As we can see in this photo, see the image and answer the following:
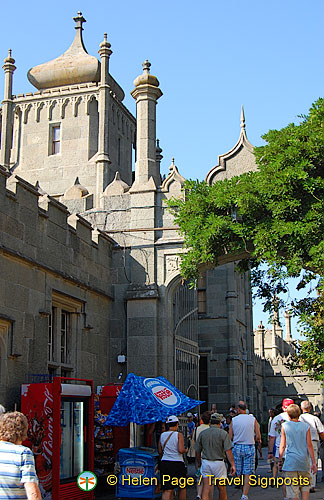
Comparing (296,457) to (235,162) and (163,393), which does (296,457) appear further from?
(235,162)

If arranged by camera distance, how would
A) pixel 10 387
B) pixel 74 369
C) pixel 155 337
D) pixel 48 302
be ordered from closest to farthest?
1. pixel 10 387
2. pixel 48 302
3. pixel 74 369
4. pixel 155 337

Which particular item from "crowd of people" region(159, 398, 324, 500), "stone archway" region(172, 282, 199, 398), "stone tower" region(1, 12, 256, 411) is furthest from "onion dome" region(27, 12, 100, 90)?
"crowd of people" region(159, 398, 324, 500)

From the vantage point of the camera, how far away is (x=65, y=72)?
3119 centimetres

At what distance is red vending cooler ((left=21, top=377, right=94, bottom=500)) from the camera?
34.7ft

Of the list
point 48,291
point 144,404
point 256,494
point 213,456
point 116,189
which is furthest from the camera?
point 116,189

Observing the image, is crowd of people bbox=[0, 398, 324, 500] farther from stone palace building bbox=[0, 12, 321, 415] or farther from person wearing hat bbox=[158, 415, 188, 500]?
stone palace building bbox=[0, 12, 321, 415]

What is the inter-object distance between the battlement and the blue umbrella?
2994 millimetres

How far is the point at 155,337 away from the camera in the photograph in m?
15.9

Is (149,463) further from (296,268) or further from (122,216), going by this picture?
(122,216)

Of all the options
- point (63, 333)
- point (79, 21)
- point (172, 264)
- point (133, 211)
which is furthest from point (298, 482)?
point (79, 21)

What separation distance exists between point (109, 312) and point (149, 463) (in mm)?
5440

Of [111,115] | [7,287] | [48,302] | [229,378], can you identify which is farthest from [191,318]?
[111,115]

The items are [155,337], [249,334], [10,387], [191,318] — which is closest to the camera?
[10,387]

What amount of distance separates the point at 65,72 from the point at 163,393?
22565 mm
